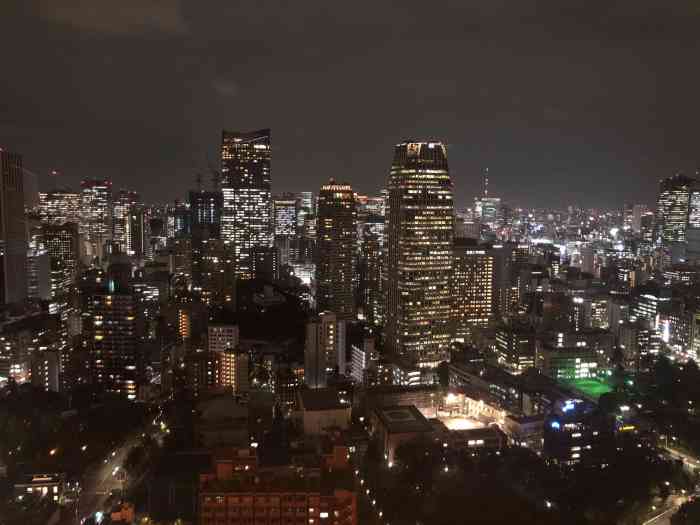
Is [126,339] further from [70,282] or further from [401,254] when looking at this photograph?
[70,282]

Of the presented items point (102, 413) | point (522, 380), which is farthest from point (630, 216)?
point (102, 413)

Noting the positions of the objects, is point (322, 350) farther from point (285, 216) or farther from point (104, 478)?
point (285, 216)

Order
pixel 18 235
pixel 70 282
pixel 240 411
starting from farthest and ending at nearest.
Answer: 1. pixel 70 282
2. pixel 18 235
3. pixel 240 411

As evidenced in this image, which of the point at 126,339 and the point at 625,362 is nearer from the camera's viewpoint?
the point at 126,339

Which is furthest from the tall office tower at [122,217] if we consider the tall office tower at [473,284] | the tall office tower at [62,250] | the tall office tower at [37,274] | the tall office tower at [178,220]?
the tall office tower at [473,284]

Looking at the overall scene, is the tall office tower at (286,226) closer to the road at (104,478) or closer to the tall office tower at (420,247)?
the tall office tower at (420,247)

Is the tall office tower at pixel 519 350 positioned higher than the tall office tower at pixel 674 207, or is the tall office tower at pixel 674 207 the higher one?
the tall office tower at pixel 674 207

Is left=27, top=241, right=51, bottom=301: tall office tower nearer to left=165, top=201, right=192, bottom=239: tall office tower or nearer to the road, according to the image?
the road
